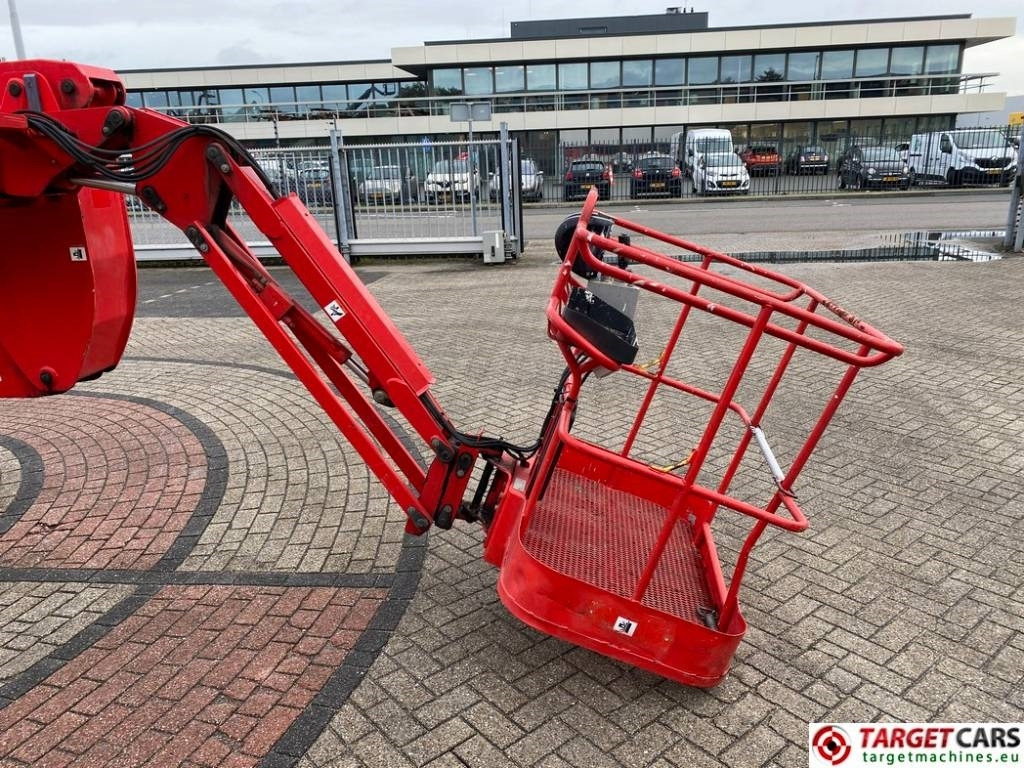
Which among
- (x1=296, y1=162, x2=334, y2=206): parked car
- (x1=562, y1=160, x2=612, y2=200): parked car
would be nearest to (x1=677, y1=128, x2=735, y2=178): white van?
(x1=562, y1=160, x2=612, y2=200): parked car

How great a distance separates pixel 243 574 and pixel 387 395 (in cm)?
133

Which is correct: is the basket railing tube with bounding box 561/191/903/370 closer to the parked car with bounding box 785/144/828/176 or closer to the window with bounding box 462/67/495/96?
the parked car with bounding box 785/144/828/176

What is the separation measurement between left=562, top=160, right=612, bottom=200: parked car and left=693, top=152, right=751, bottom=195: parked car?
348 cm

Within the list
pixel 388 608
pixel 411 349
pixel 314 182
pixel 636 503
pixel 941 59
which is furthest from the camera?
pixel 941 59

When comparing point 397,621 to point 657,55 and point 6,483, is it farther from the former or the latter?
point 657,55

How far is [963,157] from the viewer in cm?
2620

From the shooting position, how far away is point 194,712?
285 centimetres

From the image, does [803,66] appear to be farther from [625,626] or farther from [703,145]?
[625,626]

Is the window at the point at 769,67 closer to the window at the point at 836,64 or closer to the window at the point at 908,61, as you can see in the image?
the window at the point at 836,64

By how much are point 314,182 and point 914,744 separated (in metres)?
12.9

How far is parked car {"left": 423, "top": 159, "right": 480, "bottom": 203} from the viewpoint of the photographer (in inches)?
508

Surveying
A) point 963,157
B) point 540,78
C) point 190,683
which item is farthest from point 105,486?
point 540,78

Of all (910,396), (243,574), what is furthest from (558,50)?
(243,574)

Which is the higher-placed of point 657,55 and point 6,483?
point 657,55
